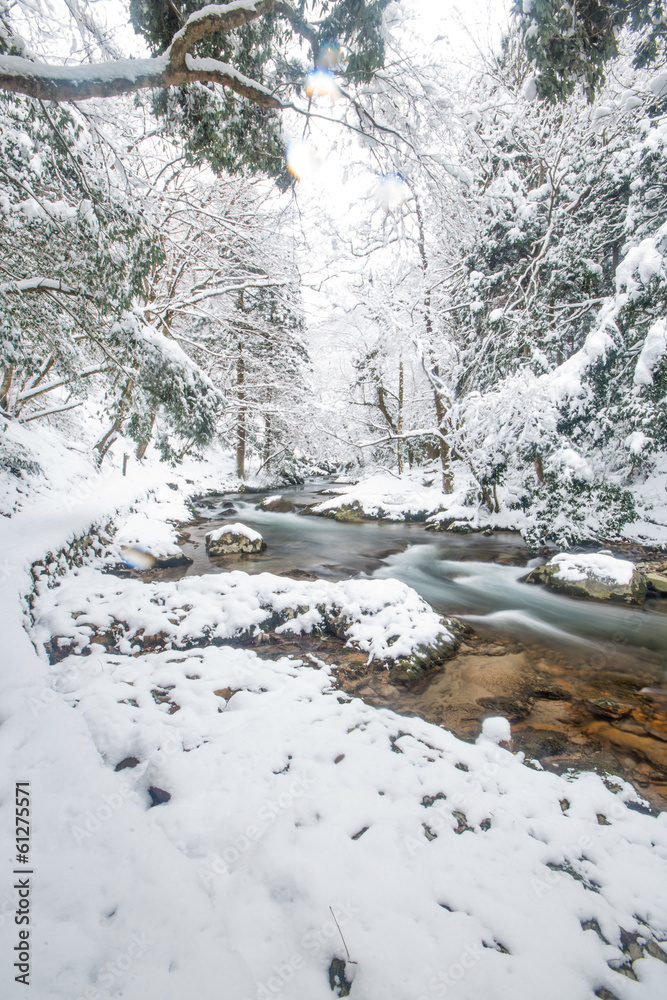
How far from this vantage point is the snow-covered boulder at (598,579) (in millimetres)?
6105

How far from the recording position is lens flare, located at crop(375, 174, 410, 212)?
14.5ft

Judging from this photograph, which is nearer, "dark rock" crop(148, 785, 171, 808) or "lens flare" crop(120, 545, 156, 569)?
"dark rock" crop(148, 785, 171, 808)

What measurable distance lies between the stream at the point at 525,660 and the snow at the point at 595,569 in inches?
16.6

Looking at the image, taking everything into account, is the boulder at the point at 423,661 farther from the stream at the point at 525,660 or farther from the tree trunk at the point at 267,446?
the tree trunk at the point at 267,446

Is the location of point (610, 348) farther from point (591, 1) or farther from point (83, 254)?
point (83, 254)

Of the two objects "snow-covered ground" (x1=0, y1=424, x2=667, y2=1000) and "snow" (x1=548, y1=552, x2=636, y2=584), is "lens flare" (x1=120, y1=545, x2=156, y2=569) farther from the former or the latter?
"snow" (x1=548, y1=552, x2=636, y2=584)

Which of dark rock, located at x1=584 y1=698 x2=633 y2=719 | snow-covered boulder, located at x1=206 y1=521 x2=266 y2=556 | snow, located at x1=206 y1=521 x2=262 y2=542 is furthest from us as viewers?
snow, located at x1=206 y1=521 x2=262 y2=542

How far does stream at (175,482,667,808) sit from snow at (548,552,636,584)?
0.42 m

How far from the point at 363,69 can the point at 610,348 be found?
6.94 meters

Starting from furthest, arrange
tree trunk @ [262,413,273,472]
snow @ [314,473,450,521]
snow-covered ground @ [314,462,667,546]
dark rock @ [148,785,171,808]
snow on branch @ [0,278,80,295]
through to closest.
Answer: tree trunk @ [262,413,273,472], snow @ [314,473,450,521], snow-covered ground @ [314,462,667,546], snow on branch @ [0,278,80,295], dark rock @ [148,785,171,808]

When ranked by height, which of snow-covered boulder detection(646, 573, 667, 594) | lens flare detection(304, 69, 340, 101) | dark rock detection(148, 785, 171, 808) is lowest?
dark rock detection(148, 785, 171, 808)

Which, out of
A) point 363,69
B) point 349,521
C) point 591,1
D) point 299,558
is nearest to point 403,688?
point 299,558

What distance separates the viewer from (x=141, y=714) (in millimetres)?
2756

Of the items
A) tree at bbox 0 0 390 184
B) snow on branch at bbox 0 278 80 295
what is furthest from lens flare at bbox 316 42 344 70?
snow on branch at bbox 0 278 80 295
